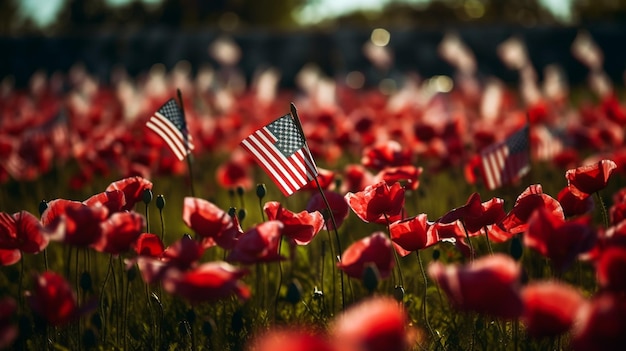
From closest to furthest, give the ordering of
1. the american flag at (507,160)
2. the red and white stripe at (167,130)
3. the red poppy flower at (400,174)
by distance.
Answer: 1. the red poppy flower at (400,174)
2. the red and white stripe at (167,130)
3. the american flag at (507,160)

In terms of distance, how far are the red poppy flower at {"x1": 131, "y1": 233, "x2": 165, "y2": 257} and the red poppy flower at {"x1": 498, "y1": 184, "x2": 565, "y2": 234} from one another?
A: 2.73 ft

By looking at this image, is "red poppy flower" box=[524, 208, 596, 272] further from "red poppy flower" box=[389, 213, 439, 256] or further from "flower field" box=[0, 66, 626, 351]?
"red poppy flower" box=[389, 213, 439, 256]

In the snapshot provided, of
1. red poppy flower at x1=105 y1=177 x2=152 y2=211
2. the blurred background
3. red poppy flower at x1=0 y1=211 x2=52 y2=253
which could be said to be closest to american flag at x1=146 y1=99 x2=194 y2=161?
red poppy flower at x1=105 y1=177 x2=152 y2=211

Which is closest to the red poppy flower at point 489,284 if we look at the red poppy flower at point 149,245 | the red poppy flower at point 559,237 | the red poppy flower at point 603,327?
the red poppy flower at point 603,327

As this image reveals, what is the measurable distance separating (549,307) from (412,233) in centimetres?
58

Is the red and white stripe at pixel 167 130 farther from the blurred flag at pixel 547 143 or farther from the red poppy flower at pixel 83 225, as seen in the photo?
the blurred flag at pixel 547 143

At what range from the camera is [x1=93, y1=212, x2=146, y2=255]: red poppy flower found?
1.48 m

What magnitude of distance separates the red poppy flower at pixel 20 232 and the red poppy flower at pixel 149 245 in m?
0.21

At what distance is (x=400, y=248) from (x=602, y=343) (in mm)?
742

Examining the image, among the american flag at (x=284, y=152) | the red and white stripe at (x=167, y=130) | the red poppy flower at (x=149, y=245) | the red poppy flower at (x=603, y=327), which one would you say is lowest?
the red poppy flower at (x=603, y=327)

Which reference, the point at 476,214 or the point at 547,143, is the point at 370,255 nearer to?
the point at 476,214

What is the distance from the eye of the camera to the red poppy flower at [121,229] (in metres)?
1.48

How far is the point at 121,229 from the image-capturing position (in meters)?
1.50

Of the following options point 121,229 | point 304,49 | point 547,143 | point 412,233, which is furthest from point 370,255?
point 304,49
